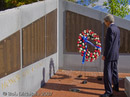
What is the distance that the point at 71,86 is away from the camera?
638 cm

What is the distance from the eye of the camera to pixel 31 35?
5191 millimetres

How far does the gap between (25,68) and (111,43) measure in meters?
2.19

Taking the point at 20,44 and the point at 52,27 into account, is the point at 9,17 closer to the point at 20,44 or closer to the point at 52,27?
the point at 20,44

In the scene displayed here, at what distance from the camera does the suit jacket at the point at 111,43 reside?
4921mm

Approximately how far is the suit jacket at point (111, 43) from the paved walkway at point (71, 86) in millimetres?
1110

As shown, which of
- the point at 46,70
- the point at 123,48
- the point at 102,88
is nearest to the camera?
the point at 102,88

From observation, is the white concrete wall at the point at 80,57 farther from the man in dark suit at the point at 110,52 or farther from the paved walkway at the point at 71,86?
the man in dark suit at the point at 110,52

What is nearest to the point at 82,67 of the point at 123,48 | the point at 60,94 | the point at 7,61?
the point at 123,48

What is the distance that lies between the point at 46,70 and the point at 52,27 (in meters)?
1.86

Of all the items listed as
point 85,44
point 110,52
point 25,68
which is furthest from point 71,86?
point 25,68

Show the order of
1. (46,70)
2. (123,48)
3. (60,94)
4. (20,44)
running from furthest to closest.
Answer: (123,48) → (46,70) → (60,94) → (20,44)

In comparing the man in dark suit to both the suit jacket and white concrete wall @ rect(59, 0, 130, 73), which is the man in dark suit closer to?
the suit jacket

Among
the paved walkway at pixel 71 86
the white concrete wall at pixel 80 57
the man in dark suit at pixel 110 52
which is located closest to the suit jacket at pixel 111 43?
the man in dark suit at pixel 110 52

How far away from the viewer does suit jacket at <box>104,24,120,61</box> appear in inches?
194
